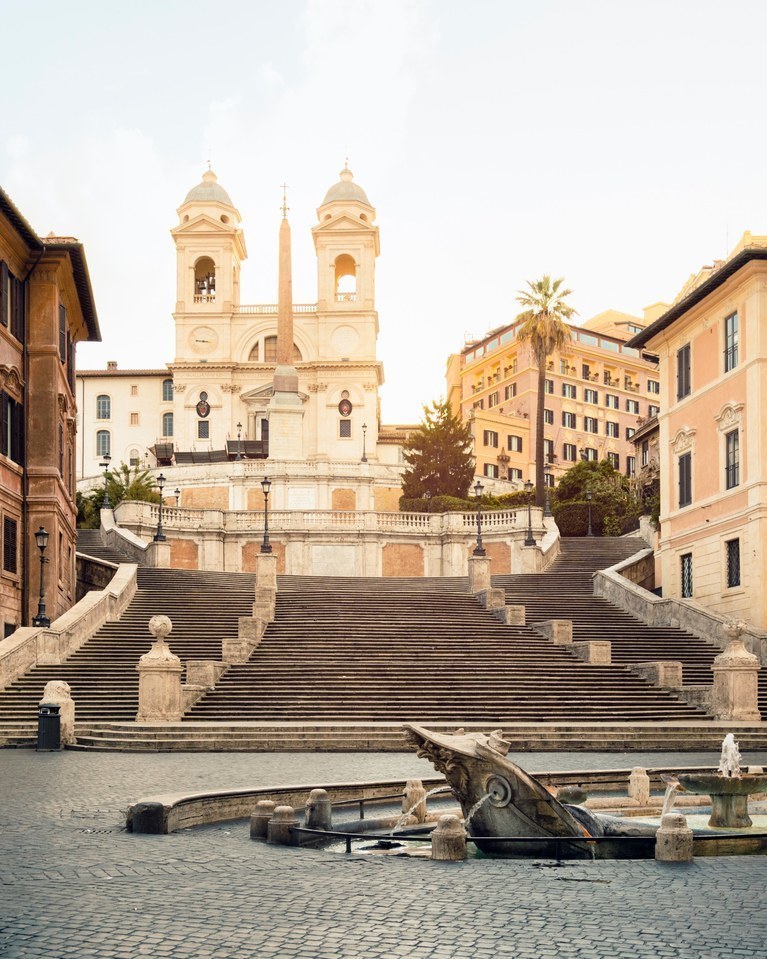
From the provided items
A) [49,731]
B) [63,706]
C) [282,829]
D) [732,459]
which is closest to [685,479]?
[732,459]

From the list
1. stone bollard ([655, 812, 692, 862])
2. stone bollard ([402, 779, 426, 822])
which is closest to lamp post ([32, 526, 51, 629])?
stone bollard ([402, 779, 426, 822])

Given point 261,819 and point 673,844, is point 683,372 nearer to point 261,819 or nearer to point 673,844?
point 261,819

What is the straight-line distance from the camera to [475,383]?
12344 cm

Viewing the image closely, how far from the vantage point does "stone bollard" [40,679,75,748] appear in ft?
80.3

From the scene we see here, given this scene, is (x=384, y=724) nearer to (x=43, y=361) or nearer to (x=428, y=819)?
(x=428, y=819)

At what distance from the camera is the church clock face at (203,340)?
108000 mm

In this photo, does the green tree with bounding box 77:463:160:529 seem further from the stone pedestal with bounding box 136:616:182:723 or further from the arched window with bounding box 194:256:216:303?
the stone pedestal with bounding box 136:616:182:723

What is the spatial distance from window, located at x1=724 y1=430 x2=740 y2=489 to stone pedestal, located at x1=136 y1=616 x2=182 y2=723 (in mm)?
18502

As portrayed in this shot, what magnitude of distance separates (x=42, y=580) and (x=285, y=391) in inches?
2062

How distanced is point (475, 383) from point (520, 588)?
81435 millimetres

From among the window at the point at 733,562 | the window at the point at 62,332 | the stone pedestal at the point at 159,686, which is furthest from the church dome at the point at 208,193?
the stone pedestal at the point at 159,686

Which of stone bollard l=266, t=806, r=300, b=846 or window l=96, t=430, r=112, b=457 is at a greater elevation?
window l=96, t=430, r=112, b=457

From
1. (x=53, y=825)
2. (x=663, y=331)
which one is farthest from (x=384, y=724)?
(x=663, y=331)

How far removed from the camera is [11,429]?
116 feet
